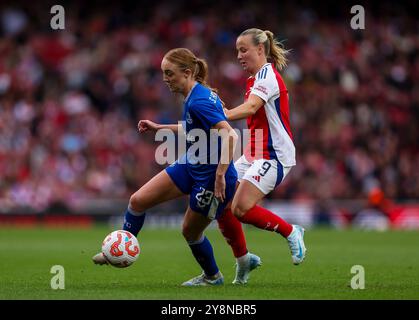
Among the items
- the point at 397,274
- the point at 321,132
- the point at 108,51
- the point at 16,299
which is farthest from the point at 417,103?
the point at 16,299

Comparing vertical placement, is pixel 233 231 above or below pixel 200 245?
above

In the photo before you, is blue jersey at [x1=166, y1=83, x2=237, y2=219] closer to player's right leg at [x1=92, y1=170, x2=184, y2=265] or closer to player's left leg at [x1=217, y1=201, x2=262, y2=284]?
player's right leg at [x1=92, y1=170, x2=184, y2=265]

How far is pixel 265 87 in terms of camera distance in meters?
8.34

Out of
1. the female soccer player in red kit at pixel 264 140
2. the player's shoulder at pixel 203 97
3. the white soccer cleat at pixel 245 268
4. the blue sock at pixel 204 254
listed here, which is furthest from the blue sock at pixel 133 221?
the player's shoulder at pixel 203 97

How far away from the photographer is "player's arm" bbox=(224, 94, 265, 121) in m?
8.02

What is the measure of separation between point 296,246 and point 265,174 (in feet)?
2.36

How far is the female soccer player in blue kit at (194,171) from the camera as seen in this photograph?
7980 mm

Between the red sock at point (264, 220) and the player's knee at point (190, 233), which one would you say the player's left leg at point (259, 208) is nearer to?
the red sock at point (264, 220)

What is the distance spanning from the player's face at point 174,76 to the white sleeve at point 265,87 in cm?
66

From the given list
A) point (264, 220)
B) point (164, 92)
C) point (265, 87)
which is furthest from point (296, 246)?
point (164, 92)

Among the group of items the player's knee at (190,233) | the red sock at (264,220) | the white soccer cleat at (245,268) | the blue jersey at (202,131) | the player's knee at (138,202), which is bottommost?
the white soccer cleat at (245,268)

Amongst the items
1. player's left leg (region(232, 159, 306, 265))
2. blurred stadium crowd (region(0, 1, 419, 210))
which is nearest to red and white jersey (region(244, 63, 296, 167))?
player's left leg (region(232, 159, 306, 265))

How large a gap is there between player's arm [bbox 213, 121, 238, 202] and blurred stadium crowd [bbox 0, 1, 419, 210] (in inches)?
509

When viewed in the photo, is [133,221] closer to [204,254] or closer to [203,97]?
[204,254]
